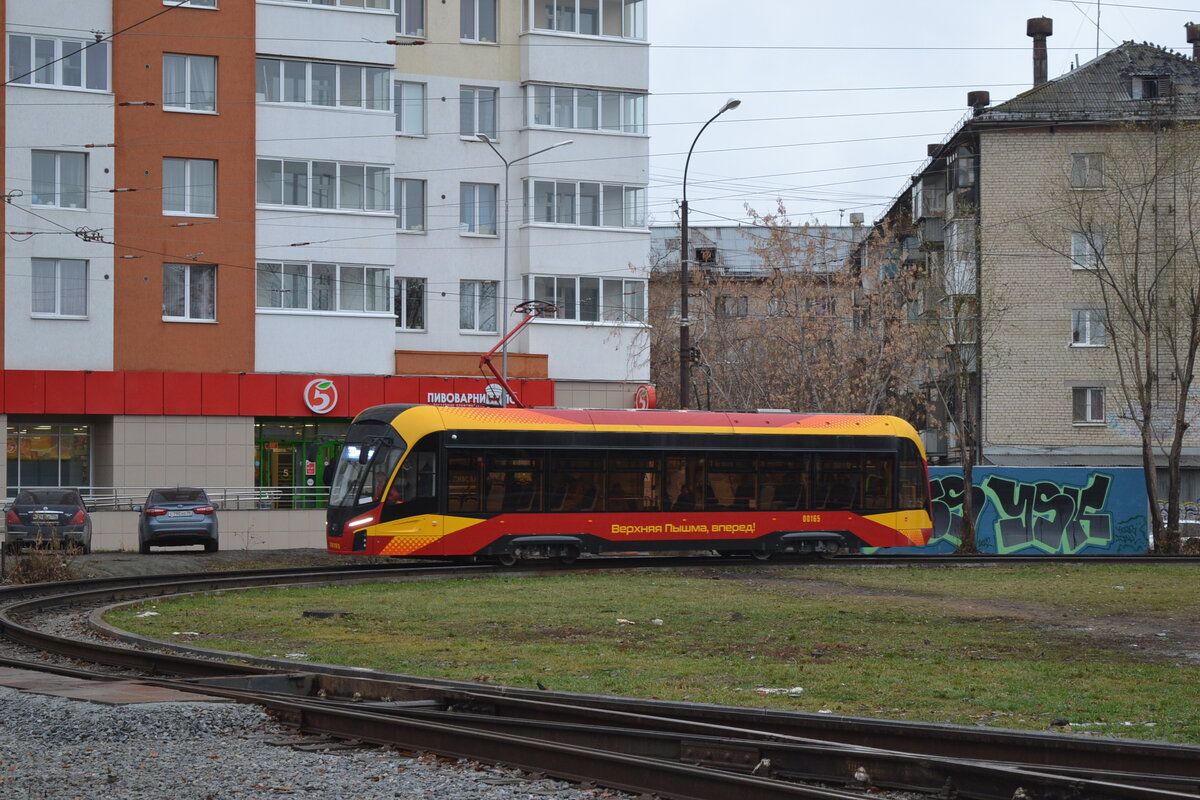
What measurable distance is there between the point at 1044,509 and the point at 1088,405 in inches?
750

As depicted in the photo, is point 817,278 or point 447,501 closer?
point 447,501

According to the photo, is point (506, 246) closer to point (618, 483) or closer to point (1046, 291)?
point (618, 483)

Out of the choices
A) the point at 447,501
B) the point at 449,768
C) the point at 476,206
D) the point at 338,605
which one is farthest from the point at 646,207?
the point at 449,768

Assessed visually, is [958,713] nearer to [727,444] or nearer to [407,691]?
[407,691]

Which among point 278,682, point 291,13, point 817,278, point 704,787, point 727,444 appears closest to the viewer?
point 704,787

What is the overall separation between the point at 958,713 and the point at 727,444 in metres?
19.4

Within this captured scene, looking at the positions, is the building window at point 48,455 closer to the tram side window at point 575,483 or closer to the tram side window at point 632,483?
the tram side window at point 575,483

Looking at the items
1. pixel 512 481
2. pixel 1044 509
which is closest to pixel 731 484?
pixel 512 481

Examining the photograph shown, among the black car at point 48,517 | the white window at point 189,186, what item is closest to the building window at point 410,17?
the white window at point 189,186

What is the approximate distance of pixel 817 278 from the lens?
54594 mm

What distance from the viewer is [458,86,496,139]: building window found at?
1863 inches

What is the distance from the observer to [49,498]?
33.2 m

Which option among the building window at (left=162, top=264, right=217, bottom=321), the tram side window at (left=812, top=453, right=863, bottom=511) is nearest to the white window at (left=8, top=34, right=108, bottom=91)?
the building window at (left=162, top=264, right=217, bottom=321)

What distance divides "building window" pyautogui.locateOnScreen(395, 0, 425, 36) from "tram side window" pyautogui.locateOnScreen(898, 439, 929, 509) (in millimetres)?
22486
